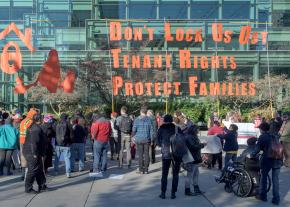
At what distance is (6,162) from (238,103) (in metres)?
21.1

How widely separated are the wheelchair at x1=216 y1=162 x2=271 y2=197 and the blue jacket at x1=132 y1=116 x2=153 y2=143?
2.67 meters

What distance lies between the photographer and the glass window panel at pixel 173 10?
34.7 metres

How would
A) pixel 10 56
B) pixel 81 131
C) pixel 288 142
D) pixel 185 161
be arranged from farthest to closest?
pixel 10 56 < pixel 288 142 < pixel 81 131 < pixel 185 161

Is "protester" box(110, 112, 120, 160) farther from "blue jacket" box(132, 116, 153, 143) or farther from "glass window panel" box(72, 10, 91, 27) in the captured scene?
"glass window panel" box(72, 10, 91, 27)

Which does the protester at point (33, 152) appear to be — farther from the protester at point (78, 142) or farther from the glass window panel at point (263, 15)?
the glass window panel at point (263, 15)

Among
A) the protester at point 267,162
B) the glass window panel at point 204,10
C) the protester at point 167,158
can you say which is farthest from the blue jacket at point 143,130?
the glass window panel at point 204,10

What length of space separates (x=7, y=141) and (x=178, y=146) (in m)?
4.88

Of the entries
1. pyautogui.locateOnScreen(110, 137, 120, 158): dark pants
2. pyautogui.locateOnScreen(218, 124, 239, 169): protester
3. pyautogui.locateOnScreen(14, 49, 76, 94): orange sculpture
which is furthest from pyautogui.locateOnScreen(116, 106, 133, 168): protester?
pyautogui.locateOnScreen(14, 49, 76, 94): orange sculpture

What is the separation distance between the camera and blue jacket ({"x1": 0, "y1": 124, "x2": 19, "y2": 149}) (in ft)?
37.8

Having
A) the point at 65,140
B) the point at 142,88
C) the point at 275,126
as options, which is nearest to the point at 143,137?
the point at 65,140

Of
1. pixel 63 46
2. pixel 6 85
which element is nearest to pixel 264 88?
pixel 63 46

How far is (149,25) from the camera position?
33156 millimetres

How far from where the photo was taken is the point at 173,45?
33000 millimetres

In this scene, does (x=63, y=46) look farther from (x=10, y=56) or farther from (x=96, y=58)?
(x=10, y=56)
